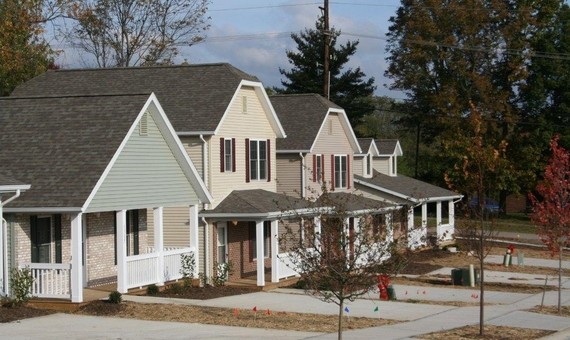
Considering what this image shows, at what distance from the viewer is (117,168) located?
27578 millimetres

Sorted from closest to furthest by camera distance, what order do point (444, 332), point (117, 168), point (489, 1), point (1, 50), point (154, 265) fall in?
point (444, 332), point (117, 168), point (154, 265), point (1, 50), point (489, 1)

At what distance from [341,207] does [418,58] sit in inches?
2081

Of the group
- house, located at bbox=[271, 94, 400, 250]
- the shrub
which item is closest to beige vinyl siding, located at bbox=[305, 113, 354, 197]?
house, located at bbox=[271, 94, 400, 250]

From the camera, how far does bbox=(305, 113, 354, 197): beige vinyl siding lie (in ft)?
145

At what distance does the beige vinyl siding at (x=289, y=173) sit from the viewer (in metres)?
43.2

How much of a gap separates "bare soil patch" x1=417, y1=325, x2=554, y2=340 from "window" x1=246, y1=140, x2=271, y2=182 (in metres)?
15.4

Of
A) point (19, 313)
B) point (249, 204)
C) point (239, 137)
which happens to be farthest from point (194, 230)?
point (19, 313)

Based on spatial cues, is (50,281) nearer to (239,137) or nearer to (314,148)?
(239,137)

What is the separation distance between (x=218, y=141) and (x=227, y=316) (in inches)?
451

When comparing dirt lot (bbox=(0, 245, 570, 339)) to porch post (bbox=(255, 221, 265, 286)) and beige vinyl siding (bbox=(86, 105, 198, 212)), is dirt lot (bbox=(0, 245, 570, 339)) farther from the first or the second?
porch post (bbox=(255, 221, 265, 286))

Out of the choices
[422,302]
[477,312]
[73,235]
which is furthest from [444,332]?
[73,235]

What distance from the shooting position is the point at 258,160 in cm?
3881

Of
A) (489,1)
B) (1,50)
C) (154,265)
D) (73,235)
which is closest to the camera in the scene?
(73,235)

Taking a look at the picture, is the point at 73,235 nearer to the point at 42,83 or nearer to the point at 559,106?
the point at 42,83
